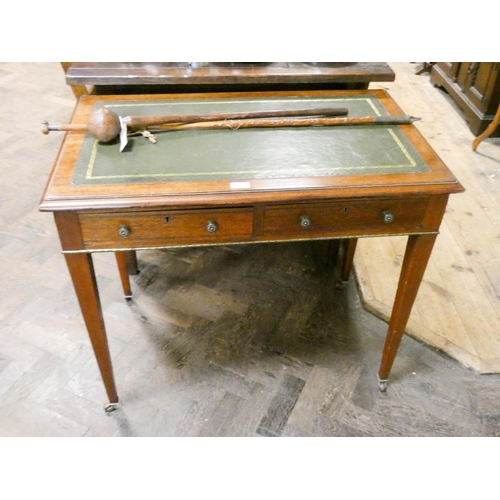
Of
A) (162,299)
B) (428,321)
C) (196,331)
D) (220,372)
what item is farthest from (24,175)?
(428,321)

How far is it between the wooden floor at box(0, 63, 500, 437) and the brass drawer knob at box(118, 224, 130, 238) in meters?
0.70

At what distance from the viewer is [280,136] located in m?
1.26

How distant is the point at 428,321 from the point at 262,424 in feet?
2.54

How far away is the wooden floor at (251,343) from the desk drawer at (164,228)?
67 cm

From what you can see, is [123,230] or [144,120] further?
[144,120]

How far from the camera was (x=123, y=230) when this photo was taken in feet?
3.51

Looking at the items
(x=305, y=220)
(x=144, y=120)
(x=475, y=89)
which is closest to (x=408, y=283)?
(x=305, y=220)

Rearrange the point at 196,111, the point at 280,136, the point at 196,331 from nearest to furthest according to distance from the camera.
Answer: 1. the point at 280,136
2. the point at 196,111
3. the point at 196,331

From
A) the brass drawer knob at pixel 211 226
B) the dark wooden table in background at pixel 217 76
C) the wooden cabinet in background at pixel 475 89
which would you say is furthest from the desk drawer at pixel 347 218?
the wooden cabinet in background at pixel 475 89

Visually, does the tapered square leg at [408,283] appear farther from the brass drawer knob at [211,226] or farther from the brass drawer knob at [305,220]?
the brass drawer knob at [211,226]

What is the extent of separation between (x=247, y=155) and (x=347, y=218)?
30cm

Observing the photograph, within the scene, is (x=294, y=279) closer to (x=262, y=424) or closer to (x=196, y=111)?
(x=262, y=424)

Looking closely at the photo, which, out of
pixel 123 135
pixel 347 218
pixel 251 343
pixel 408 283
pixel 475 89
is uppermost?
pixel 123 135

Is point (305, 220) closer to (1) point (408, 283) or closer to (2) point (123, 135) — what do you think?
(1) point (408, 283)
